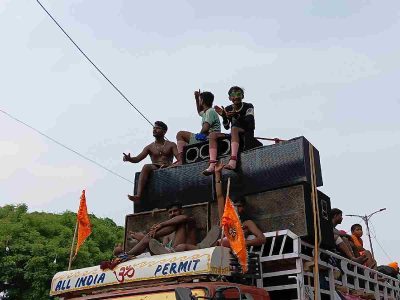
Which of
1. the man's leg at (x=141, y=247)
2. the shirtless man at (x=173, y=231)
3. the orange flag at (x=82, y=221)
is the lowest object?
the man's leg at (x=141, y=247)

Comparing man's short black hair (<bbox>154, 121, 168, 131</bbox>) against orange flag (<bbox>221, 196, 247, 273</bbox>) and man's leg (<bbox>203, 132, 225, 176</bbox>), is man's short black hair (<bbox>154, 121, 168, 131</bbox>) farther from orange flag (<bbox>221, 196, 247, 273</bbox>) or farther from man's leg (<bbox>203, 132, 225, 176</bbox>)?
orange flag (<bbox>221, 196, 247, 273</bbox>)

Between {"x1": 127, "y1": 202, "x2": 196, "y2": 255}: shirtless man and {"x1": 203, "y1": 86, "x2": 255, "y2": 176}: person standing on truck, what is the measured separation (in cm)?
66

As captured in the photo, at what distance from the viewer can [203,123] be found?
7.18 meters

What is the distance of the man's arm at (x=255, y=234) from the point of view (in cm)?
529

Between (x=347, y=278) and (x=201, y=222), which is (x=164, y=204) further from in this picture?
(x=347, y=278)

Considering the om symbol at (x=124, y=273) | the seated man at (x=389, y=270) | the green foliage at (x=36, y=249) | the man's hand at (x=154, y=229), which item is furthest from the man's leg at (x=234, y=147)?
the green foliage at (x=36, y=249)

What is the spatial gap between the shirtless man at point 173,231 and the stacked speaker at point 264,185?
0.50 meters

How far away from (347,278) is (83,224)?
3401mm

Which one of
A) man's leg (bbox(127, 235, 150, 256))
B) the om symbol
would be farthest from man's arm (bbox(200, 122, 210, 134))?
the om symbol

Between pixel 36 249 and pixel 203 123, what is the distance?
13.6 metres

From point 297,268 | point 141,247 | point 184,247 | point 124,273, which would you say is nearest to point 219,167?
point 184,247

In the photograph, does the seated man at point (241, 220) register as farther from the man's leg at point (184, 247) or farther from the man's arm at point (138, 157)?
the man's arm at point (138, 157)

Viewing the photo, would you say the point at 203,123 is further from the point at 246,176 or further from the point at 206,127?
the point at 246,176

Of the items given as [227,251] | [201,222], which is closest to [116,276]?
[227,251]
